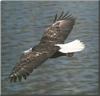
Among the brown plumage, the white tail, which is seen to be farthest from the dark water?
the white tail

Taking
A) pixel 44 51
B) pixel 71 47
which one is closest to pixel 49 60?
pixel 71 47

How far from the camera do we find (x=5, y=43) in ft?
47.8

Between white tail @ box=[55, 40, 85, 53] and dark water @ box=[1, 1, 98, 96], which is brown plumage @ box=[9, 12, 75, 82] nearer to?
white tail @ box=[55, 40, 85, 53]

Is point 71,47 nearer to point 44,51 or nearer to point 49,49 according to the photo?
point 49,49

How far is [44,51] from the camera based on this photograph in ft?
26.8

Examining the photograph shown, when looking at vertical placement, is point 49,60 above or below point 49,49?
above

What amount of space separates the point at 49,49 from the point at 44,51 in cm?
14

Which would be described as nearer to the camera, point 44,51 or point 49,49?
point 44,51

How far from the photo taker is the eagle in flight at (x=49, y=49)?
7.66 meters

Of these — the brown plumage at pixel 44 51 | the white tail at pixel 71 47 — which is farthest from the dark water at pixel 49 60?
the white tail at pixel 71 47

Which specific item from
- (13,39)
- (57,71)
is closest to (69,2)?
(13,39)

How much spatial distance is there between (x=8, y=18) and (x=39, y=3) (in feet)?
8.09

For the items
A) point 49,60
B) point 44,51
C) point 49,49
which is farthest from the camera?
point 49,60

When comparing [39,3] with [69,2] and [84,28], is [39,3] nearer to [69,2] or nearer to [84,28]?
[69,2]
